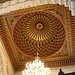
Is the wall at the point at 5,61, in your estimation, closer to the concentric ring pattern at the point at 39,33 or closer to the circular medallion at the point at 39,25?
the concentric ring pattern at the point at 39,33

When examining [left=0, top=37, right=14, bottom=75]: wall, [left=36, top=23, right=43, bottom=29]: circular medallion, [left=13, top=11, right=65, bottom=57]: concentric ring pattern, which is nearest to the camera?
[left=0, top=37, right=14, bottom=75]: wall

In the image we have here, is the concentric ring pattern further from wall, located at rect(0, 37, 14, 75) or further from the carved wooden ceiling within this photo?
wall, located at rect(0, 37, 14, 75)

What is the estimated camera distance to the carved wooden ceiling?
9.82 metres

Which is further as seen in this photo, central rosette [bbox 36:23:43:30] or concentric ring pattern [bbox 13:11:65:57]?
central rosette [bbox 36:23:43:30]

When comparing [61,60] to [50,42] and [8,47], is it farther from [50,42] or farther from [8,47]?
[8,47]

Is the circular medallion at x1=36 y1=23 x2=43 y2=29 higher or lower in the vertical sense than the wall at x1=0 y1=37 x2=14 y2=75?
higher

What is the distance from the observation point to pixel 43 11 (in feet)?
Answer: 32.5

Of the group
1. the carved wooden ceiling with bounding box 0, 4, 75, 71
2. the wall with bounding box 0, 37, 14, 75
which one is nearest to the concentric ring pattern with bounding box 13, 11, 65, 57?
the carved wooden ceiling with bounding box 0, 4, 75, 71

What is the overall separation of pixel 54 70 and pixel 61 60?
0.81 metres

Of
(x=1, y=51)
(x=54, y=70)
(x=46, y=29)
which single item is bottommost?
(x=54, y=70)

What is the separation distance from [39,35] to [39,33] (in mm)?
139

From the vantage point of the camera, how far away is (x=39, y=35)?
37.3ft

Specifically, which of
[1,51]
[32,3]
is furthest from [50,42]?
[32,3]

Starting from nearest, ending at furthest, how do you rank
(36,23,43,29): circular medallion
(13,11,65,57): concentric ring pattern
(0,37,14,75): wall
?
(0,37,14,75): wall, (13,11,65,57): concentric ring pattern, (36,23,43,29): circular medallion
